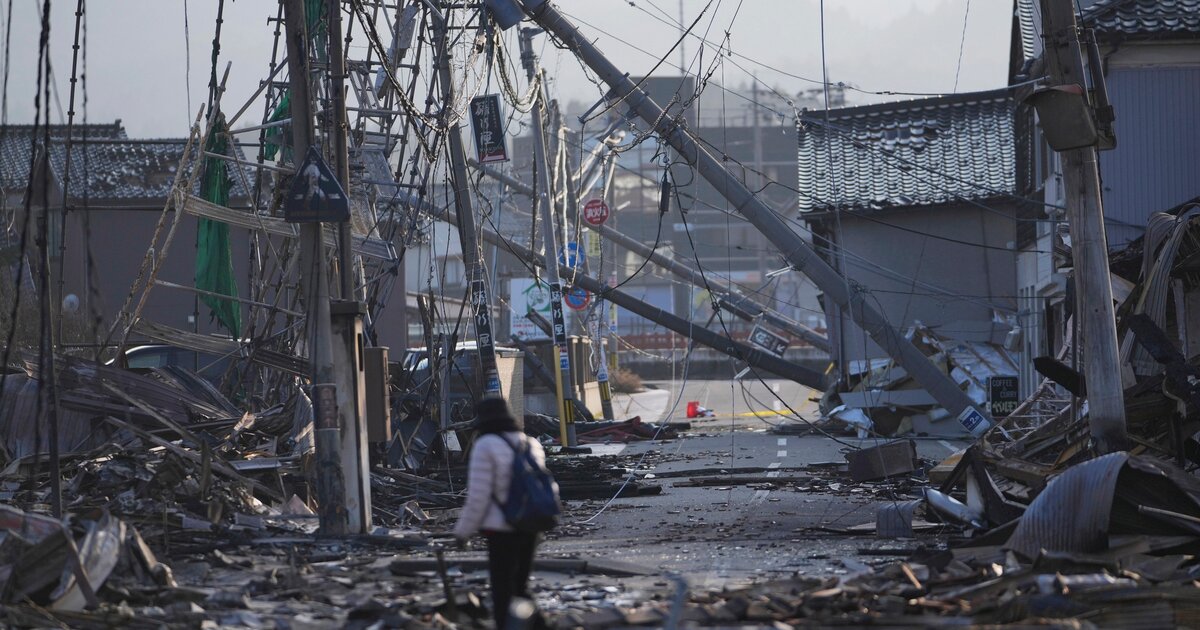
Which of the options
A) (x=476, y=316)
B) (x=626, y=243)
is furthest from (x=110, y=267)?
(x=476, y=316)

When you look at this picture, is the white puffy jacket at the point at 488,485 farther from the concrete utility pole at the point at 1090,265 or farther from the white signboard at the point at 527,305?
the white signboard at the point at 527,305

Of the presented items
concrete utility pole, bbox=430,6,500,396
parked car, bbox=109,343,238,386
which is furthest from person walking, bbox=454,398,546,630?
parked car, bbox=109,343,238,386

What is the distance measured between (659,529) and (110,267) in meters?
36.2

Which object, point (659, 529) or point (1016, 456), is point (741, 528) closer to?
point (659, 529)

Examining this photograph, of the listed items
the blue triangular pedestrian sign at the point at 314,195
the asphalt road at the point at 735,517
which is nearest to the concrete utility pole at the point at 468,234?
the asphalt road at the point at 735,517

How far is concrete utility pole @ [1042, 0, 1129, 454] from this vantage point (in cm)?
1310

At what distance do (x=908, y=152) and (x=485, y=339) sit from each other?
678 inches

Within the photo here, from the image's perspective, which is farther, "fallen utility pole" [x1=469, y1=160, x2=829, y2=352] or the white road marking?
"fallen utility pole" [x1=469, y1=160, x2=829, y2=352]

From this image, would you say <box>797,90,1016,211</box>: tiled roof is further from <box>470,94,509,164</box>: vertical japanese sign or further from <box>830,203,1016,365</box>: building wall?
<box>470,94,509,164</box>: vertical japanese sign

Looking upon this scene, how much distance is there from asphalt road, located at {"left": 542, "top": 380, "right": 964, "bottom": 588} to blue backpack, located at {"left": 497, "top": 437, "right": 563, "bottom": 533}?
2.57 m

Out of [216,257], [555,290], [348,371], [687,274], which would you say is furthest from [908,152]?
[348,371]

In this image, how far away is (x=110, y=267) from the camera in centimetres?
4591

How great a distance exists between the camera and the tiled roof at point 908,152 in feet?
116

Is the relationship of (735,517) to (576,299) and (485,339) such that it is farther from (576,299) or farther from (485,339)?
(576,299)
